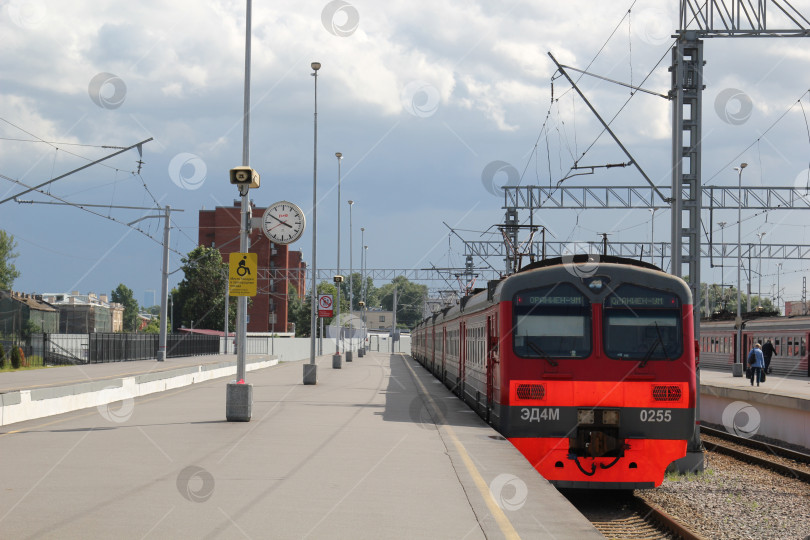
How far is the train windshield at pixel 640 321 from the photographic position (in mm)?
12422

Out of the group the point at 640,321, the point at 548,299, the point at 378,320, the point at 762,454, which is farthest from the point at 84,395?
the point at 378,320

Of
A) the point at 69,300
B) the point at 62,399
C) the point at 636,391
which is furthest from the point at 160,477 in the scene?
the point at 69,300

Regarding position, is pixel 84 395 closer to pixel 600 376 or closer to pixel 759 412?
pixel 600 376

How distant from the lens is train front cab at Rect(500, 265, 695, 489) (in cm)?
1189

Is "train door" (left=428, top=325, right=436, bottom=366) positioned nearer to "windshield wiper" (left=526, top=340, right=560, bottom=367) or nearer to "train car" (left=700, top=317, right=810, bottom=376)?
"train car" (left=700, top=317, right=810, bottom=376)

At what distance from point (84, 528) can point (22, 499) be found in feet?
4.81

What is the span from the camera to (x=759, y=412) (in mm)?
22656

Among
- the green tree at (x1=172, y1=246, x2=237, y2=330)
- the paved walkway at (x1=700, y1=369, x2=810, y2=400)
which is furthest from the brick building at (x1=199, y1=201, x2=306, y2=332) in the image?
the paved walkway at (x1=700, y1=369, x2=810, y2=400)

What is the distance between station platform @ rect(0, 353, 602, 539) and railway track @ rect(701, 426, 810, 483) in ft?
17.3

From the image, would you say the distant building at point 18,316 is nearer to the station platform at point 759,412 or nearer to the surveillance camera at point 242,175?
the surveillance camera at point 242,175

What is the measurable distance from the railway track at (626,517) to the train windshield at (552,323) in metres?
2.13

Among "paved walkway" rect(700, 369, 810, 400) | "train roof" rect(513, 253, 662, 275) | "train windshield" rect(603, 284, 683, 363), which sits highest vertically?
"train roof" rect(513, 253, 662, 275)

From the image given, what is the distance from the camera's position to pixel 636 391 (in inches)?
478

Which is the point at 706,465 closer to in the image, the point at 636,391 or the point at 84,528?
the point at 636,391
